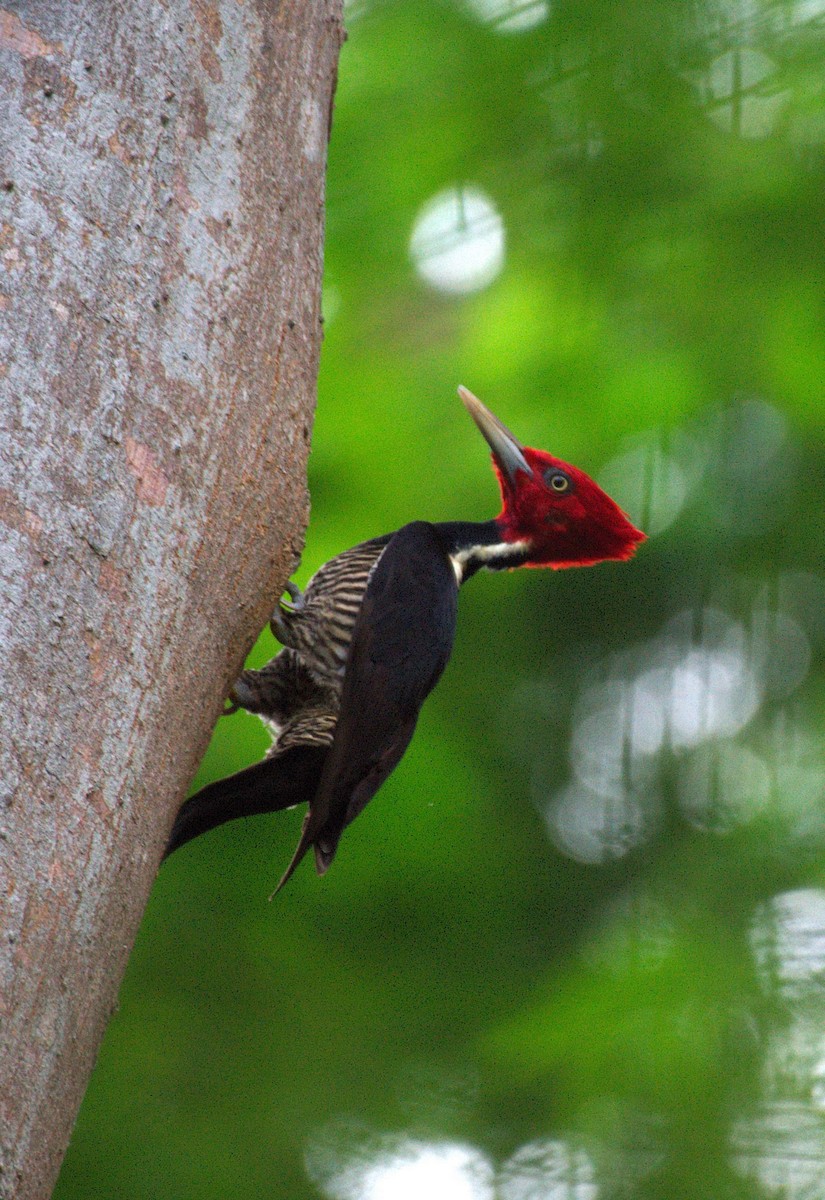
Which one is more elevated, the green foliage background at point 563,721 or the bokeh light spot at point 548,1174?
the green foliage background at point 563,721

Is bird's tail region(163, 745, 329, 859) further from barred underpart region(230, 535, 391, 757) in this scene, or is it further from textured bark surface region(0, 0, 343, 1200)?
textured bark surface region(0, 0, 343, 1200)

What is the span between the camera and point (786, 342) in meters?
3.62

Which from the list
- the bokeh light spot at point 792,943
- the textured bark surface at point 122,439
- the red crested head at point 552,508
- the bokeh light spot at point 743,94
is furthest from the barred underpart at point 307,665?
the bokeh light spot at point 743,94

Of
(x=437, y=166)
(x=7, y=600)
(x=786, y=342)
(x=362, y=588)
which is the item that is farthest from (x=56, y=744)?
(x=437, y=166)

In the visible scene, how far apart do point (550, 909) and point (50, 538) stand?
2.41 metres

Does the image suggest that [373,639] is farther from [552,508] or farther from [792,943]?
[792,943]

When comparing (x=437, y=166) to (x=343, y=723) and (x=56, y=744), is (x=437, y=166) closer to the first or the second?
(x=343, y=723)

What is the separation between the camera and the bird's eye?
3.42 meters

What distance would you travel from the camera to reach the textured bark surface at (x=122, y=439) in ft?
4.50

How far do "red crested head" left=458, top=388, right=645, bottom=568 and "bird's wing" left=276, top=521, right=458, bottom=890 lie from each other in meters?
0.44

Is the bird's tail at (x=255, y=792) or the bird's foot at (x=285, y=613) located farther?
the bird's foot at (x=285, y=613)

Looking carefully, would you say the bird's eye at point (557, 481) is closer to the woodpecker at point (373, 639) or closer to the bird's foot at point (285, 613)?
the woodpecker at point (373, 639)

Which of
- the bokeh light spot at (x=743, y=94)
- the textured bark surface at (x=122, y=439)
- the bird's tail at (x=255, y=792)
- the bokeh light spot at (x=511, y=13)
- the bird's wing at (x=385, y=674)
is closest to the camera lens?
the textured bark surface at (x=122, y=439)

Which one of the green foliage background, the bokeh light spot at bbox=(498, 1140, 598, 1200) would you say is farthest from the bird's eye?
the bokeh light spot at bbox=(498, 1140, 598, 1200)
